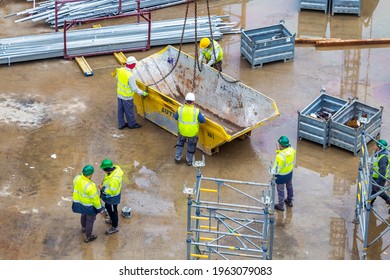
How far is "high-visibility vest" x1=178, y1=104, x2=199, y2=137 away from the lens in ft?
58.5

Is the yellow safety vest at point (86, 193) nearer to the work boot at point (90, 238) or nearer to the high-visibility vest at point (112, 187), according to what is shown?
the high-visibility vest at point (112, 187)

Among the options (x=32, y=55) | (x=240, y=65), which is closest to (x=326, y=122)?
(x=240, y=65)

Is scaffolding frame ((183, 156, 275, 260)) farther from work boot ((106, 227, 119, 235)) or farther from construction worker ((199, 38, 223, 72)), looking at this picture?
construction worker ((199, 38, 223, 72))

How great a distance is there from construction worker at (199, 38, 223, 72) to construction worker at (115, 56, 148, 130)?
223cm

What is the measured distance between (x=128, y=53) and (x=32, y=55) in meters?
2.74

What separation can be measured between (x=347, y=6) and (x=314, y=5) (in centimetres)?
104

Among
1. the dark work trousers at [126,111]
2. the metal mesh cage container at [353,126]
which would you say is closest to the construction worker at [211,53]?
the dark work trousers at [126,111]

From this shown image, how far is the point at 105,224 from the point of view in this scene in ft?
53.4

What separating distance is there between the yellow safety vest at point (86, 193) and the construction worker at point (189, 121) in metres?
3.36

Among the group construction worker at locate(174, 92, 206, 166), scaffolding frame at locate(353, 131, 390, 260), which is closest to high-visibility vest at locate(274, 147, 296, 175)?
scaffolding frame at locate(353, 131, 390, 260)

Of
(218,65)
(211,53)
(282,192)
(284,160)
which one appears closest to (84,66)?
(211,53)

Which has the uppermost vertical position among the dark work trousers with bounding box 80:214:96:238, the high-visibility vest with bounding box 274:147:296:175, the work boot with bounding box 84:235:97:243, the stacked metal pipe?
the stacked metal pipe

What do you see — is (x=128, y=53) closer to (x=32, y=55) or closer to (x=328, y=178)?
(x=32, y=55)

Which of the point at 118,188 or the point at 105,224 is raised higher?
the point at 118,188
